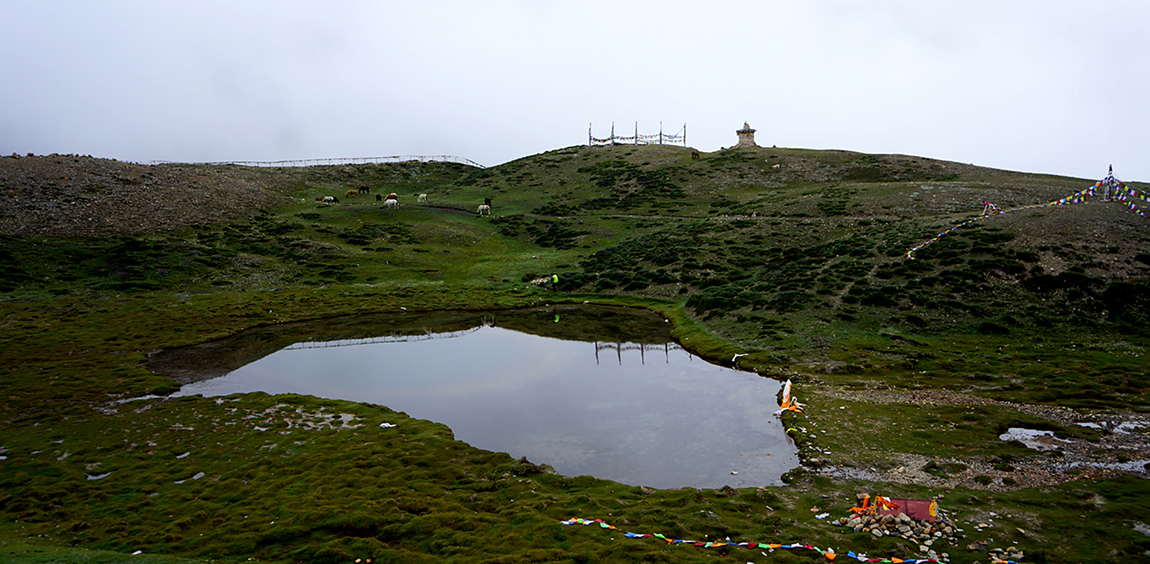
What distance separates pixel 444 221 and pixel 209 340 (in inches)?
1950

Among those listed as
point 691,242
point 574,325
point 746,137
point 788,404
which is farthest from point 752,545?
point 746,137

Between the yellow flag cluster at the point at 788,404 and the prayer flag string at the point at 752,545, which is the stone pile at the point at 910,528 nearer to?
the prayer flag string at the point at 752,545

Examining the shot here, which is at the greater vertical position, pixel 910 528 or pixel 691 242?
pixel 691 242

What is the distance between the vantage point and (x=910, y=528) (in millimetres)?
14484

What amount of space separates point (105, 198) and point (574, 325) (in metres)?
61.7

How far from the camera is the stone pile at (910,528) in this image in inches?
557

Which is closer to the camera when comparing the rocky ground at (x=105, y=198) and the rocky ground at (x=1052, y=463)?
the rocky ground at (x=1052, y=463)

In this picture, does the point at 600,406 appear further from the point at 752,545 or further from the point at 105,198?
the point at 105,198

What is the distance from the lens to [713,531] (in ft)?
50.7

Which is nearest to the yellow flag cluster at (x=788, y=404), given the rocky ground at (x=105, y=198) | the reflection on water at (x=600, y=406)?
the reflection on water at (x=600, y=406)

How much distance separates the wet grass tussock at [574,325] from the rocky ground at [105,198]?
0.47 m

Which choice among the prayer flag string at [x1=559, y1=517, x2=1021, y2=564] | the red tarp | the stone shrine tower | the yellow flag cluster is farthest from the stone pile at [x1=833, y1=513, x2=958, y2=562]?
the stone shrine tower

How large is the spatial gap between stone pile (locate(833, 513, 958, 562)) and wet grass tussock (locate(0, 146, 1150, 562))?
0.44 meters

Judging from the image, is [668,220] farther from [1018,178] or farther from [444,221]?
[1018,178]
